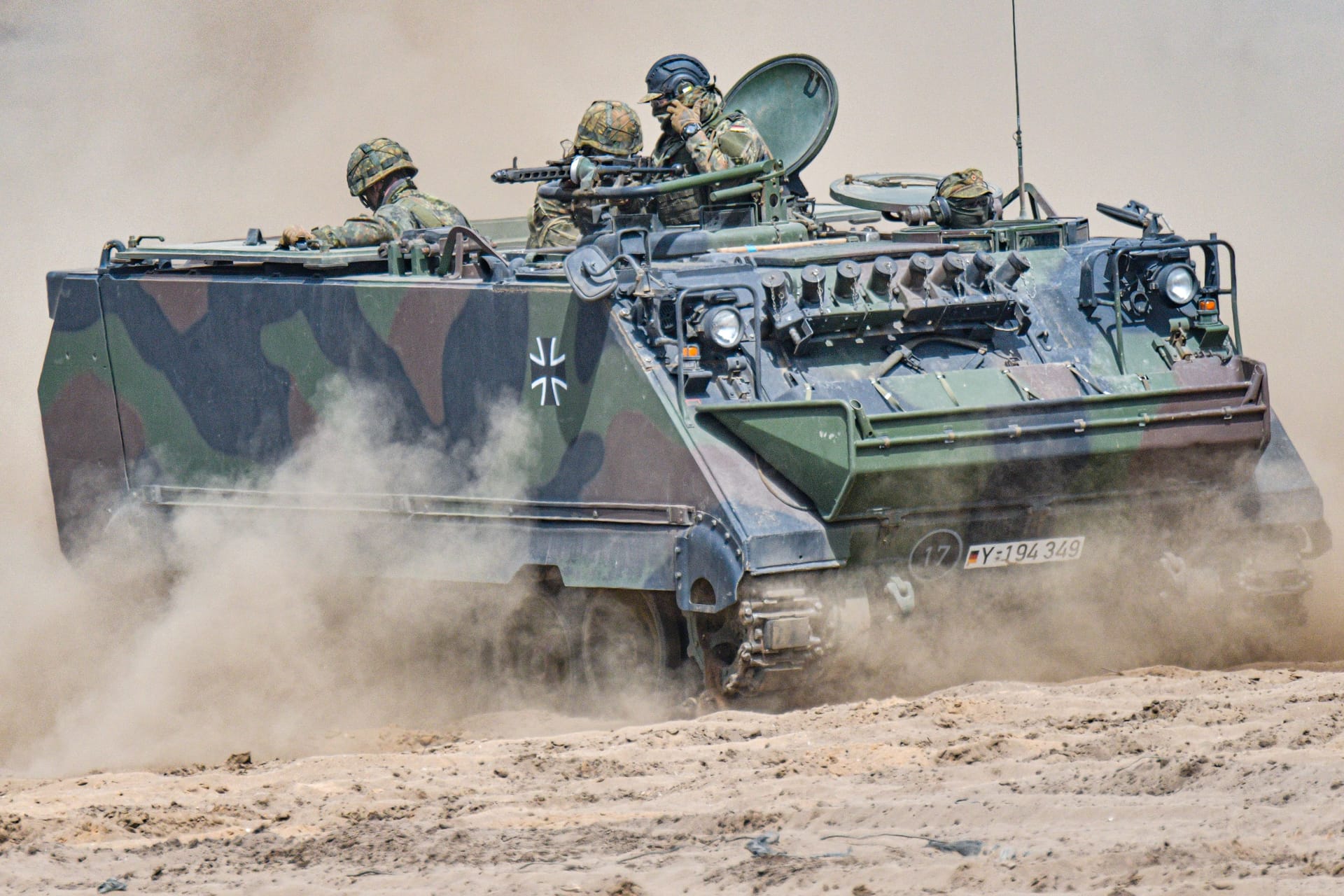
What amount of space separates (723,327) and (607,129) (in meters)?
2.86

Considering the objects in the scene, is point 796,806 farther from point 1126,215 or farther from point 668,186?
point 1126,215

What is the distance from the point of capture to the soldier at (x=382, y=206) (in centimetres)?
1207

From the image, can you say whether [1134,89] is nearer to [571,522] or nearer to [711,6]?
[711,6]

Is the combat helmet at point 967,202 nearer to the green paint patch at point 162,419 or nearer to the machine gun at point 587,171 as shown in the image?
the machine gun at point 587,171

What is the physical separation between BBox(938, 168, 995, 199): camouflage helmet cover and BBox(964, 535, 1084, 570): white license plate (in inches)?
115

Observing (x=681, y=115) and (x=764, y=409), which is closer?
(x=764, y=409)

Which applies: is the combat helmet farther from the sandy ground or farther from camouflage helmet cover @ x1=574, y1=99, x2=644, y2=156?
the sandy ground

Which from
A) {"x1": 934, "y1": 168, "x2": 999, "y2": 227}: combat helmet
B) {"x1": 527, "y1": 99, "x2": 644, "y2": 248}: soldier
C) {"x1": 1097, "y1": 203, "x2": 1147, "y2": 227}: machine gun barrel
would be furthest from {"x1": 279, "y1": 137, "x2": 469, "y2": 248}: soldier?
{"x1": 1097, "y1": 203, "x2": 1147, "y2": 227}: machine gun barrel

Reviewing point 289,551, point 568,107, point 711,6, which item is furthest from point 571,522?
point 711,6

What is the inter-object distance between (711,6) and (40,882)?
22.5m

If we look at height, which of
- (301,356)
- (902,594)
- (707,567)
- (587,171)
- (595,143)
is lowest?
(902,594)

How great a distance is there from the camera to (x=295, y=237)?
12070mm

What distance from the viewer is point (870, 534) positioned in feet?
32.2

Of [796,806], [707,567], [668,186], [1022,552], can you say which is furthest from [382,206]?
[796,806]
